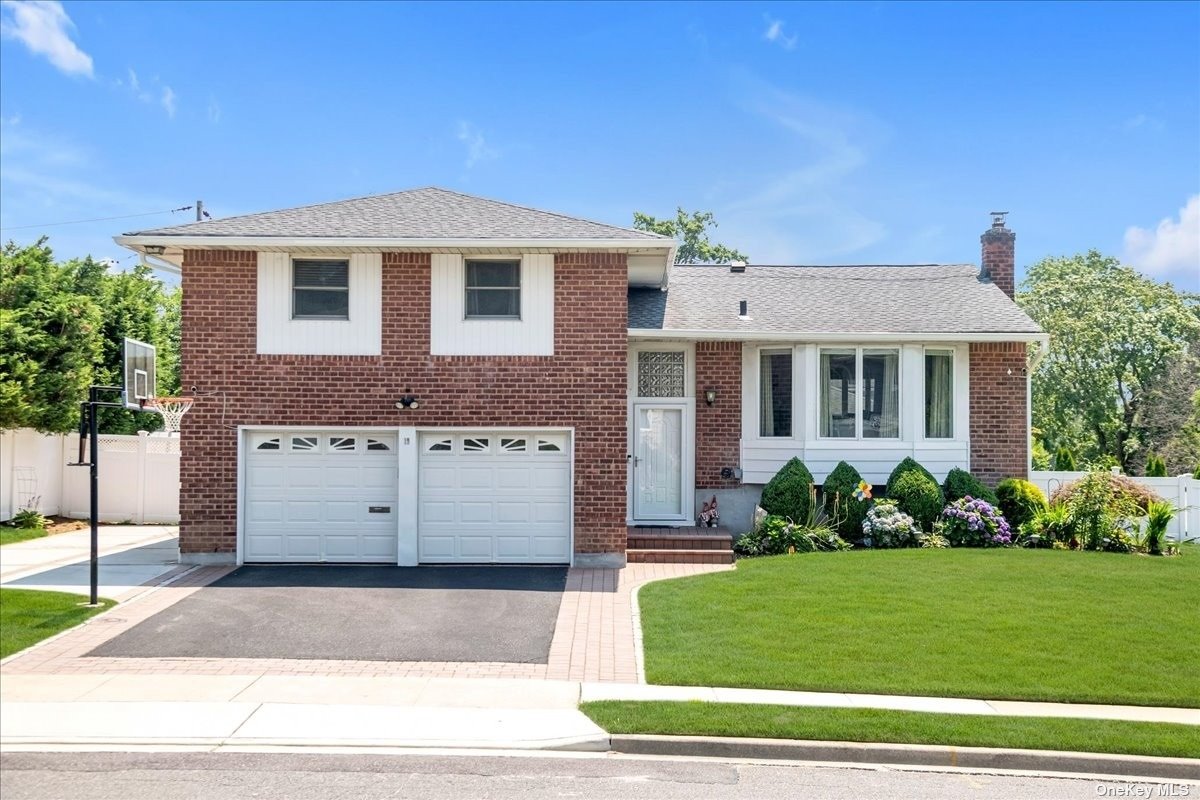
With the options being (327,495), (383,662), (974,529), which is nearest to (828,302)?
(974,529)

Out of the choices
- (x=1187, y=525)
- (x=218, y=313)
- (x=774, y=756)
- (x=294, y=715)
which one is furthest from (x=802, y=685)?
(x=1187, y=525)

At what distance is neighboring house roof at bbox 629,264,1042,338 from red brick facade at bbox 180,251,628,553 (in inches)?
87.9

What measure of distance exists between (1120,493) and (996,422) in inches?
92.5

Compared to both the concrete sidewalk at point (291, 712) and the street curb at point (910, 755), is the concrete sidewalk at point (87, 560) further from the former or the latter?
the street curb at point (910, 755)

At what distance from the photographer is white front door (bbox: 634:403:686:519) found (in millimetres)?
16672

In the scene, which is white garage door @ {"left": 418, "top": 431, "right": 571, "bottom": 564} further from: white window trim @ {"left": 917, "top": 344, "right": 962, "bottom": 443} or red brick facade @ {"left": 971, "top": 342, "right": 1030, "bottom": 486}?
red brick facade @ {"left": 971, "top": 342, "right": 1030, "bottom": 486}

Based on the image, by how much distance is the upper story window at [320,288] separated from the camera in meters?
14.5

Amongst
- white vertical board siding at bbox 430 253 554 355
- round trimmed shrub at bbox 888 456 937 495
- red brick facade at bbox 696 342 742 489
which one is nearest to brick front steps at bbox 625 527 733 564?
red brick facade at bbox 696 342 742 489

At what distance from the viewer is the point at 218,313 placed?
1431 cm

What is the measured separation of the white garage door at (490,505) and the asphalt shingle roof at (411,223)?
3.06 meters

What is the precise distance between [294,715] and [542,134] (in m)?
14.5

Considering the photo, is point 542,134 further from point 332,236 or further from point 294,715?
point 294,715

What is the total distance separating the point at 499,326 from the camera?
47.2 ft

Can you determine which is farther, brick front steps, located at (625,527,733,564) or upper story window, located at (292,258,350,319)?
brick front steps, located at (625,527,733,564)
